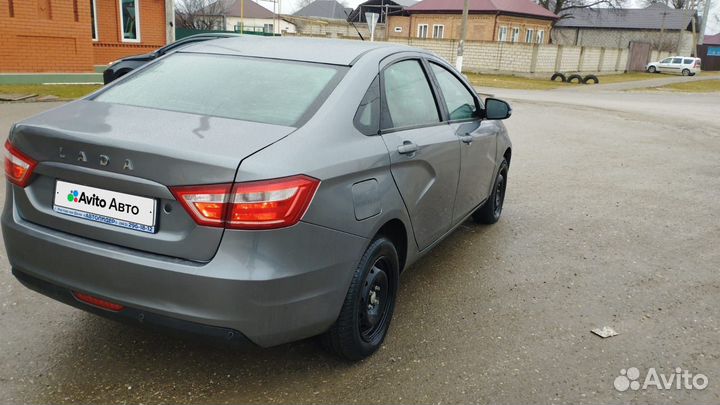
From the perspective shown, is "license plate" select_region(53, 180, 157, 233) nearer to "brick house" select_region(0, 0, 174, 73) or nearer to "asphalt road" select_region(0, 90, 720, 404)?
"asphalt road" select_region(0, 90, 720, 404)

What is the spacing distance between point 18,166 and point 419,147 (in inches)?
80.9

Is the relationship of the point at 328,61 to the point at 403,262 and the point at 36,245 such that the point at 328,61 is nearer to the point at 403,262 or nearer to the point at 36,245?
the point at 403,262

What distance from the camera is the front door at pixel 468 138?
13.9 ft

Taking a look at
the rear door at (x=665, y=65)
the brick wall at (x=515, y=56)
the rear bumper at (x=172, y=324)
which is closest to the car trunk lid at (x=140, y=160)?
the rear bumper at (x=172, y=324)

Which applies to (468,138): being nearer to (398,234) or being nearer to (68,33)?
(398,234)

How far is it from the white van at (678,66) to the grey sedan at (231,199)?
57095 millimetres

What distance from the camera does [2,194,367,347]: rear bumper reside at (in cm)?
240

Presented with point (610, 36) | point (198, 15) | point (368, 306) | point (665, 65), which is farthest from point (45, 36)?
point (610, 36)

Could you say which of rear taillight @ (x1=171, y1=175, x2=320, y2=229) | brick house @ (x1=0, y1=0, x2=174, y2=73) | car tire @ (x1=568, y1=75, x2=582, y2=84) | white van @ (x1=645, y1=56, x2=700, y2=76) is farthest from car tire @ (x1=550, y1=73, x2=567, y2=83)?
rear taillight @ (x1=171, y1=175, x2=320, y2=229)

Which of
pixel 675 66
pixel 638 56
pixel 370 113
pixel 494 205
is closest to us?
pixel 370 113

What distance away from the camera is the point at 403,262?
11.5ft

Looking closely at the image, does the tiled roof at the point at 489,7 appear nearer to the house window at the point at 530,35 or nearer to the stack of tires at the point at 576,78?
the house window at the point at 530,35

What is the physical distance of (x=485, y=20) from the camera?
52469 mm

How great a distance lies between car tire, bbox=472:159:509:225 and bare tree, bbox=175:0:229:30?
160 ft
